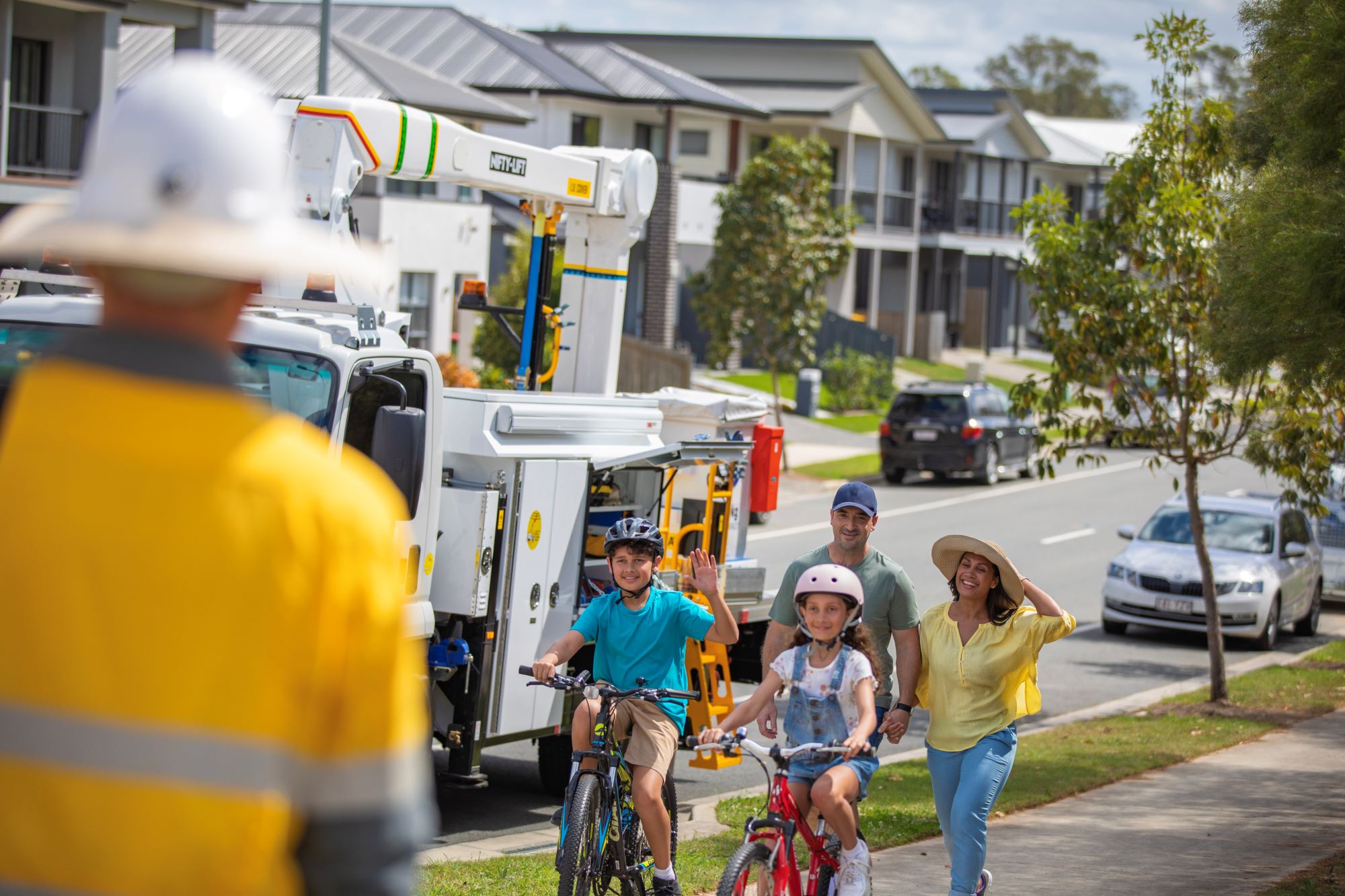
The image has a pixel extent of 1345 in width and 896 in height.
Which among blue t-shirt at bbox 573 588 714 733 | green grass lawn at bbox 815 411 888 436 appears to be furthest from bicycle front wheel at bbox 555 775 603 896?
green grass lawn at bbox 815 411 888 436

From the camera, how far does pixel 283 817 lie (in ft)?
7.09

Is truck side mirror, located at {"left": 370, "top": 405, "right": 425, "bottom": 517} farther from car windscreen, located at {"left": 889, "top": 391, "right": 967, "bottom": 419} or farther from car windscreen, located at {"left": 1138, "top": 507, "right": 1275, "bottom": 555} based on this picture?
car windscreen, located at {"left": 889, "top": 391, "right": 967, "bottom": 419}

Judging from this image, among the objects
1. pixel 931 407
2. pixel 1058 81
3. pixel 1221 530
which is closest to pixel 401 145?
pixel 1221 530

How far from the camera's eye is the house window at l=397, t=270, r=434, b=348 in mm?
32531

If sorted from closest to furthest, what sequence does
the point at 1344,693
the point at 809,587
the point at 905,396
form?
the point at 809,587 < the point at 1344,693 < the point at 905,396

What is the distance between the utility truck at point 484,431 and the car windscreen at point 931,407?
757 inches

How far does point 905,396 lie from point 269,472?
28690mm

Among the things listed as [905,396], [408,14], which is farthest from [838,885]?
[408,14]

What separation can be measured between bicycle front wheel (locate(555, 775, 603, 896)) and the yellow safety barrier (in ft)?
7.42

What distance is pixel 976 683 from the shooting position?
23.0ft

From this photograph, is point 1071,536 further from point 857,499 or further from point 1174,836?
point 857,499

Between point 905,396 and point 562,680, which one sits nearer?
point 562,680

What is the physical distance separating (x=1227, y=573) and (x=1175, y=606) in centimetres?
67

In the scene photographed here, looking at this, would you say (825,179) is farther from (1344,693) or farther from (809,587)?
(809,587)
